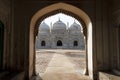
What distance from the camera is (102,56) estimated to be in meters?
6.55

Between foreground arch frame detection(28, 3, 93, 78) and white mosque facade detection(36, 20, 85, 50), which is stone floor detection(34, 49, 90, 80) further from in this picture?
white mosque facade detection(36, 20, 85, 50)

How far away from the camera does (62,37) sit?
42.3 metres

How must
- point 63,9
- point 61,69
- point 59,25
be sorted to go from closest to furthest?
point 63,9
point 61,69
point 59,25

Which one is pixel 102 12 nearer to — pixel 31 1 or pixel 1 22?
pixel 31 1

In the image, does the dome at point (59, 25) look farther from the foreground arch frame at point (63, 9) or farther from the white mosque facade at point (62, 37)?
the foreground arch frame at point (63, 9)

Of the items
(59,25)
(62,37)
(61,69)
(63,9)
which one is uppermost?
(59,25)

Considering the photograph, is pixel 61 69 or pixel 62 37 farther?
pixel 62 37

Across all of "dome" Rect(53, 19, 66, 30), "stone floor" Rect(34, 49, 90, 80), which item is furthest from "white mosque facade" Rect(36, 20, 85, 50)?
"stone floor" Rect(34, 49, 90, 80)

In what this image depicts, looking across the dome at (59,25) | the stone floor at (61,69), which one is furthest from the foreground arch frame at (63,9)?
the dome at (59,25)

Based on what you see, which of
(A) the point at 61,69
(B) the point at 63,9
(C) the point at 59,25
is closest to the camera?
(B) the point at 63,9

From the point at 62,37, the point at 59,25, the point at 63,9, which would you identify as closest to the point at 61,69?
the point at 63,9

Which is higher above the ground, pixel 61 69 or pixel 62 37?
pixel 62 37

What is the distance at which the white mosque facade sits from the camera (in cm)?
4209

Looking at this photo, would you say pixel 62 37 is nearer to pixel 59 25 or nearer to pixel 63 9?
pixel 59 25
